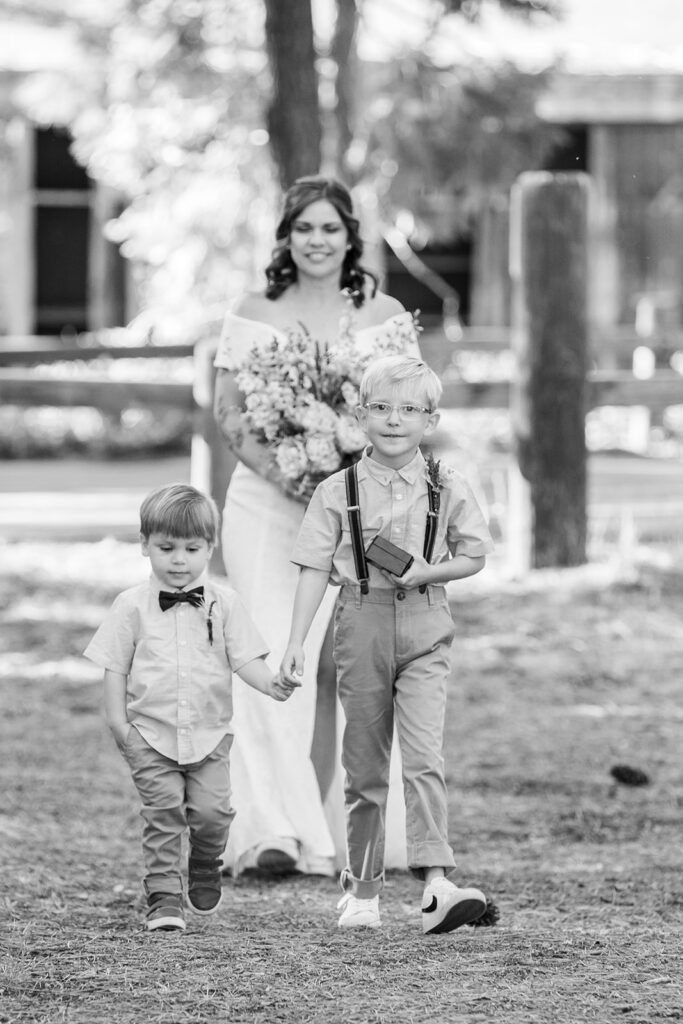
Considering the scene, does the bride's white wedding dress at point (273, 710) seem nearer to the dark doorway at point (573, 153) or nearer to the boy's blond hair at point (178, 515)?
the boy's blond hair at point (178, 515)

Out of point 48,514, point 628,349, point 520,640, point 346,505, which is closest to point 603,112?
point 628,349

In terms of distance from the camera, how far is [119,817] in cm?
584

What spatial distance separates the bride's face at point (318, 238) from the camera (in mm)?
4980

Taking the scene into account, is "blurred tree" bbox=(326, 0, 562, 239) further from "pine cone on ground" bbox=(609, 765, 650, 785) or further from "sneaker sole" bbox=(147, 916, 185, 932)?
"sneaker sole" bbox=(147, 916, 185, 932)

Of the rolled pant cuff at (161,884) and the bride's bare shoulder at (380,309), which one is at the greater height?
the bride's bare shoulder at (380,309)

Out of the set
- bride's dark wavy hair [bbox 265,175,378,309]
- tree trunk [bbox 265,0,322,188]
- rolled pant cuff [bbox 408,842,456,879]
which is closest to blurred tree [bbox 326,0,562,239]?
Answer: tree trunk [bbox 265,0,322,188]

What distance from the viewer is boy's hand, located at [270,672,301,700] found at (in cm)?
410

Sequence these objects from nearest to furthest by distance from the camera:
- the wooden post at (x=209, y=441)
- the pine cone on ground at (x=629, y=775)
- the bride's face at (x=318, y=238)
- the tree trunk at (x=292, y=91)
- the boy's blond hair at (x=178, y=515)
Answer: the boy's blond hair at (x=178, y=515), the bride's face at (x=318, y=238), the pine cone on ground at (x=629, y=775), the wooden post at (x=209, y=441), the tree trunk at (x=292, y=91)

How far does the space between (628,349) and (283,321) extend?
1090 cm

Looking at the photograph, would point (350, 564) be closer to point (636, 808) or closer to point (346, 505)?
point (346, 505)

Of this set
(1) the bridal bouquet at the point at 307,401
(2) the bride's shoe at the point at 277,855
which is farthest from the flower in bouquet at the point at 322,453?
(2) the bride's shoe at the point at 277,855

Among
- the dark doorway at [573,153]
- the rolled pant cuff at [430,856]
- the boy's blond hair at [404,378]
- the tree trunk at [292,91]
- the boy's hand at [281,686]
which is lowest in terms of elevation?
the rolled pant cuff at [430,856]

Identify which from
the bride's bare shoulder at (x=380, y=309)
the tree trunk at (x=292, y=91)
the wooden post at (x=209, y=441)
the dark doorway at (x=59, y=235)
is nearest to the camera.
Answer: the bride's bare shoulder at (x=380, y=309)

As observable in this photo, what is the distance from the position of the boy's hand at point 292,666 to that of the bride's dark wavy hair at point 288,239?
55.4 inches
